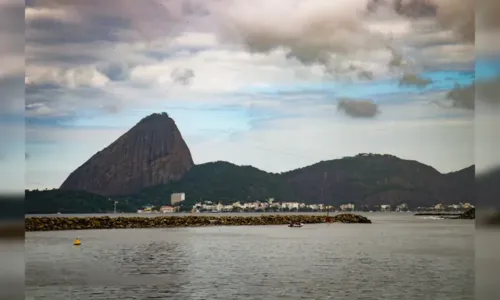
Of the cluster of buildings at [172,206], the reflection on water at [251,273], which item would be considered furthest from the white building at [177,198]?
the reflection on water at [251,273]

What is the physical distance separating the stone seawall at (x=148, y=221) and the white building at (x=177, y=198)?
856cm

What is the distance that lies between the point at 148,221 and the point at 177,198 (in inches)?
560

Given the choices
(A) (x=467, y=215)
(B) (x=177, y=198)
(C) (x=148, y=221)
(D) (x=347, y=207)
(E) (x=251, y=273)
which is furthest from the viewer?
(A) (x=467, y=215)

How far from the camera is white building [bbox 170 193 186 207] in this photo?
5353cm

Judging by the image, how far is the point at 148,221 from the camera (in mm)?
40344

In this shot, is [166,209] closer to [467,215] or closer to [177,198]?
[177,198]

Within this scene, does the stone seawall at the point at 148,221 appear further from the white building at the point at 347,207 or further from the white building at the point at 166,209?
the white building at the point at 166,209

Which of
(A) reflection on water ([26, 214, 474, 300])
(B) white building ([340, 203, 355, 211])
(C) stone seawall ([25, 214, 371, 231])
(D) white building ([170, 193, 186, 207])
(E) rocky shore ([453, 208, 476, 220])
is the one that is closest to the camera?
(A) reflection on water ([26, 214, 474, 300])

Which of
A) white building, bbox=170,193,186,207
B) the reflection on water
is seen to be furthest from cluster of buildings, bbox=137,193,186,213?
the reflection on water

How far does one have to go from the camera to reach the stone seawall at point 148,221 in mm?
37097

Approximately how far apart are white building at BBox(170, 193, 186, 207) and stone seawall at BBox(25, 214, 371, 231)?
8557mm

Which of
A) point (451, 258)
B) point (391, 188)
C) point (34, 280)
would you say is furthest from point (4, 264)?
point (391, 188)

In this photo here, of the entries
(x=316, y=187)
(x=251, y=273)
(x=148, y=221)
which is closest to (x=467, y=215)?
(x=316, y=187)

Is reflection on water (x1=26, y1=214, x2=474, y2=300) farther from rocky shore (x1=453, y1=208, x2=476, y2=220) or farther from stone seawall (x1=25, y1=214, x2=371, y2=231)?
rocky shore (x1=453, y1=208, x2=476, y2=220)
